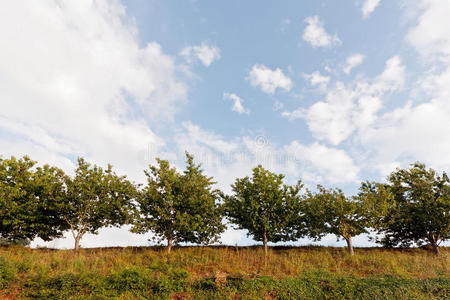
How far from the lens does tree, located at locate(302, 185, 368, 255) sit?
25.0m

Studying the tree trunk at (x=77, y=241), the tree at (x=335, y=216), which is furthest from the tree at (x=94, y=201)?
the tree at (x=335, y=216)

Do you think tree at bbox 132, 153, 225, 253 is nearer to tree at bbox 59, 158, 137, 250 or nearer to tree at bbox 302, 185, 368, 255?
tree at bbox 59, 158, 137, 250

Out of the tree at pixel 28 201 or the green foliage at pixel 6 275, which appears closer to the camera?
the green foliage at pixel 6 275

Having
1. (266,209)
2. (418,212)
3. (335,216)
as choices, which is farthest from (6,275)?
(418,212)

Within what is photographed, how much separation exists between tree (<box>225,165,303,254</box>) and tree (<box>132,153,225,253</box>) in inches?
103

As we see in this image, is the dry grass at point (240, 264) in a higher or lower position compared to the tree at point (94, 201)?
lower

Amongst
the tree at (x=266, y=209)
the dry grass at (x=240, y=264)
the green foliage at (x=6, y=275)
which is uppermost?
the tree at (x=266, y=209)

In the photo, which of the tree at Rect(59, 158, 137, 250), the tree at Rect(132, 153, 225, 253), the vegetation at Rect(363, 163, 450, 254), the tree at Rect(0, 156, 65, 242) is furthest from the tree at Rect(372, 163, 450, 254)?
the tree at Rect(0, 156, 65, 242)

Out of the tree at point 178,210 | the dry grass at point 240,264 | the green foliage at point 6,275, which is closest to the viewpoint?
the green foliage at point 6,275

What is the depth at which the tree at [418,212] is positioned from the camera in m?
27.4

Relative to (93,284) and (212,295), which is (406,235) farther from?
(93,284)

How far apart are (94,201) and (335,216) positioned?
27.0 m

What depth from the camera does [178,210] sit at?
24797mm

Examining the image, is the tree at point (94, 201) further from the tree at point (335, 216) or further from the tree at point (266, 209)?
the tree at point (335, 216)
